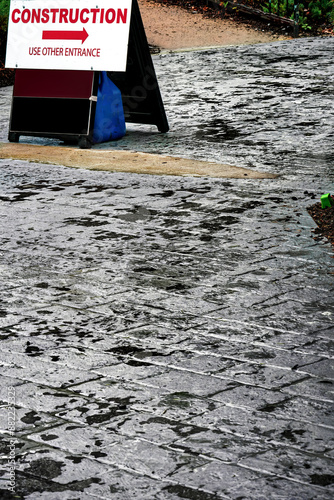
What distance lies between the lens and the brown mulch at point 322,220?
616cm

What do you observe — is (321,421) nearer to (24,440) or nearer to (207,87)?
(24,440)

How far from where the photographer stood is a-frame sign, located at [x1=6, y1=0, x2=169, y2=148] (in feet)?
29.9

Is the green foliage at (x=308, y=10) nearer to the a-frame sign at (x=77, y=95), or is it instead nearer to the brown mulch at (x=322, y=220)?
the a-frame sign at (x=77, y=95)

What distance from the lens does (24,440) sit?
11.0 ft

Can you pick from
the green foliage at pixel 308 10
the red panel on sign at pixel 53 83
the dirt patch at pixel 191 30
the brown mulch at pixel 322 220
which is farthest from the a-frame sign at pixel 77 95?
the green foliage at pixel 308 10

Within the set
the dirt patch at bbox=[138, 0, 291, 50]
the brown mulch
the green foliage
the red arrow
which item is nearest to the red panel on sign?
the red arrow

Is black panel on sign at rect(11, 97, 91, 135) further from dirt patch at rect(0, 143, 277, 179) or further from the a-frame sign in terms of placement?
dirt patch at rect(0, 143, 277, 179)

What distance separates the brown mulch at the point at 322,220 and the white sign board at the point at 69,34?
3.12m

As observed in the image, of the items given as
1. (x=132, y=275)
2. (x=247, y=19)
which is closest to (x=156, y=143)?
(x=132, y=275)

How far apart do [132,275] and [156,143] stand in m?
4.25

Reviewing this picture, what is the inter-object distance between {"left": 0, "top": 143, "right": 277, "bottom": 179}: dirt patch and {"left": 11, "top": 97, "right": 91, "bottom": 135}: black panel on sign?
22cm

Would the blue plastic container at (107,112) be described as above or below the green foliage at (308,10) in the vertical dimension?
below

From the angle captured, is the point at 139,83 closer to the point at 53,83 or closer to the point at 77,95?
the point at 77,95

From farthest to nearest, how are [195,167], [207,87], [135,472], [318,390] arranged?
[207,87]
[195,167]
[318,390]
[135,472]
